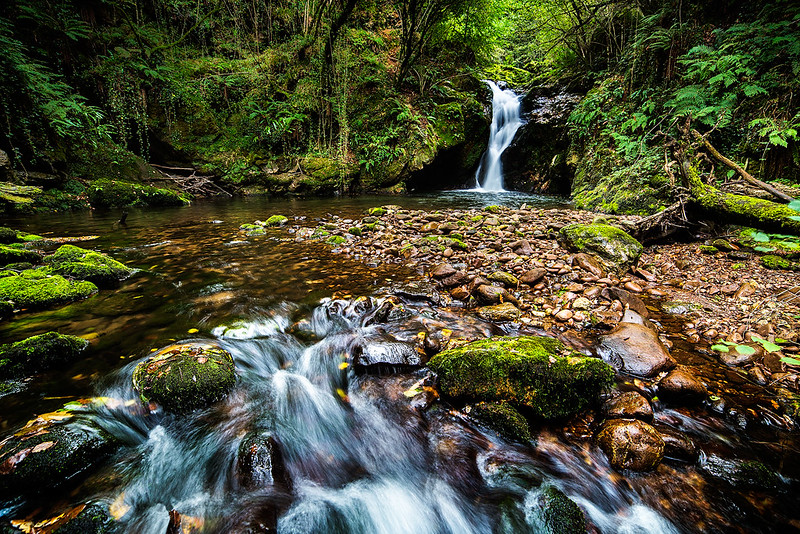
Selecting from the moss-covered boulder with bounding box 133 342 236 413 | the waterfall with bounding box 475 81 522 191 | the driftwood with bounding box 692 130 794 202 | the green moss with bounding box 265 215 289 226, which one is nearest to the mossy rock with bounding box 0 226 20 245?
the green moss with bounding box 265 215 289 226

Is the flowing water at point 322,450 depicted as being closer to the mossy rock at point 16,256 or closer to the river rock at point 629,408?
the river rock at point 629,408

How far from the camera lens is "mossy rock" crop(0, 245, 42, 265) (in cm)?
372

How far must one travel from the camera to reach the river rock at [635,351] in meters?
2.50

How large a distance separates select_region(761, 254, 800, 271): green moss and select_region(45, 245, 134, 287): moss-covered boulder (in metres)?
7.94

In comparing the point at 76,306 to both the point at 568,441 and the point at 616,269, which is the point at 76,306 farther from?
the point at 616,269

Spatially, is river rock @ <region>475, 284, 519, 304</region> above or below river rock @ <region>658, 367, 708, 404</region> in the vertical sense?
above

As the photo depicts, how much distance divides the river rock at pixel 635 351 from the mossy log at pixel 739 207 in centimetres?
275

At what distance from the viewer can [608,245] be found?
169 inches

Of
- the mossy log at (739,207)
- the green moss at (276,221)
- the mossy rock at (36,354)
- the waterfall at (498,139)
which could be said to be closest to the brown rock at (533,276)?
the mossy log at (739,207)

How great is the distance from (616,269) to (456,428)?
3.35 metres

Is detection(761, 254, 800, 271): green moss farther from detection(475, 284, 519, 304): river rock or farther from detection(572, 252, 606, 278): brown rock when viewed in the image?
detection(475, 284, 519, 304): river rock

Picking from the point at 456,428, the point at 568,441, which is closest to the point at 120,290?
the point at 456,428

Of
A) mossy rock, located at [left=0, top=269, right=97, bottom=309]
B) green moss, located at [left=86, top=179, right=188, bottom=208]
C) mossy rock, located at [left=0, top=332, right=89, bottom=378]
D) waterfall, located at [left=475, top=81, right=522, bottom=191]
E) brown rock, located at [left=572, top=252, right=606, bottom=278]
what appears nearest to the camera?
mossy rock, located at [left=0, top=332, right=89, bottom=378]

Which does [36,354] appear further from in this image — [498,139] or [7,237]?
[498,139]
